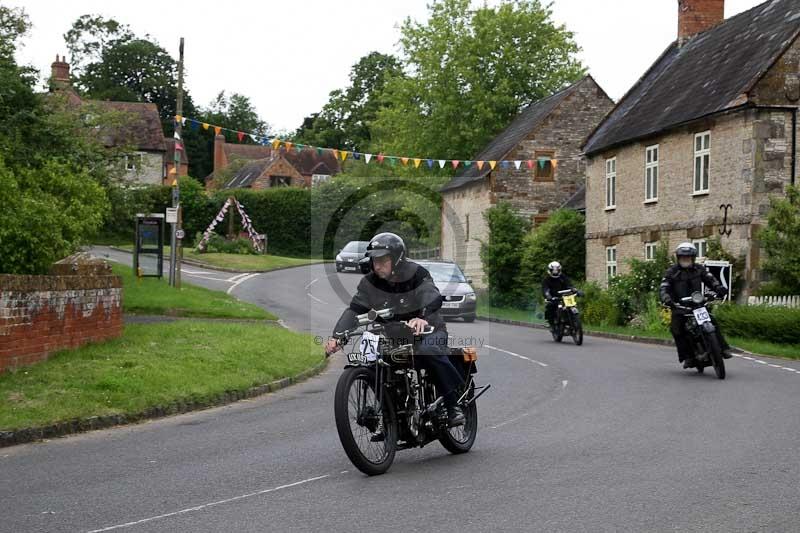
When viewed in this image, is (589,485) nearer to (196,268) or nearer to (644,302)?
(644,302)

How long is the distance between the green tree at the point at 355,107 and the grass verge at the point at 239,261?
3289 centimetres

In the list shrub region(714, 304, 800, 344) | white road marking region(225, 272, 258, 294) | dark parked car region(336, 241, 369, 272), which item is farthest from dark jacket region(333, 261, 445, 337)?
dark parked car region(336, 241, 369, 272)

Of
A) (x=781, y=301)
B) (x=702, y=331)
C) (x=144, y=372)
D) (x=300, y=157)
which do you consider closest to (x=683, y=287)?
(x=702, y=331)

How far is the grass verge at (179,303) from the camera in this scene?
25.4m

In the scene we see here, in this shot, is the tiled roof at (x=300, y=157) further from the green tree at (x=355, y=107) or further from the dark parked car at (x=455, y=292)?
Answer: the dark parked car at (x=455, y=292)

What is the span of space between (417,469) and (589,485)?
155 centimetres

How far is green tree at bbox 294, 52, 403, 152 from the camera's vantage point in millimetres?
90312

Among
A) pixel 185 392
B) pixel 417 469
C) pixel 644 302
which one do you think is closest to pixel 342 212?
pixel 644 302

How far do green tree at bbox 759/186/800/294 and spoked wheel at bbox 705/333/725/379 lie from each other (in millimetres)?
9701

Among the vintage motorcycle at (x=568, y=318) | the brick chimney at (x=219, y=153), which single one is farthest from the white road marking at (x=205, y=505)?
the brick chimney at (x=219, y=153)

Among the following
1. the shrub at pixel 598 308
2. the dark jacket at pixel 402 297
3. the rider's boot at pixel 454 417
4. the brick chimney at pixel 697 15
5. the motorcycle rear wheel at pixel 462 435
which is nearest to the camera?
the dark jacket at pixel 402 297

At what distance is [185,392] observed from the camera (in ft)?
43.8

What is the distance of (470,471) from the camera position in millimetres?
8250

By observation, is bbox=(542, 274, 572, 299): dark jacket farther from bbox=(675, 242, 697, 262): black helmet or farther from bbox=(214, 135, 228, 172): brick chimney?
bbox=(214, 135, 228, 172): brick chimney
